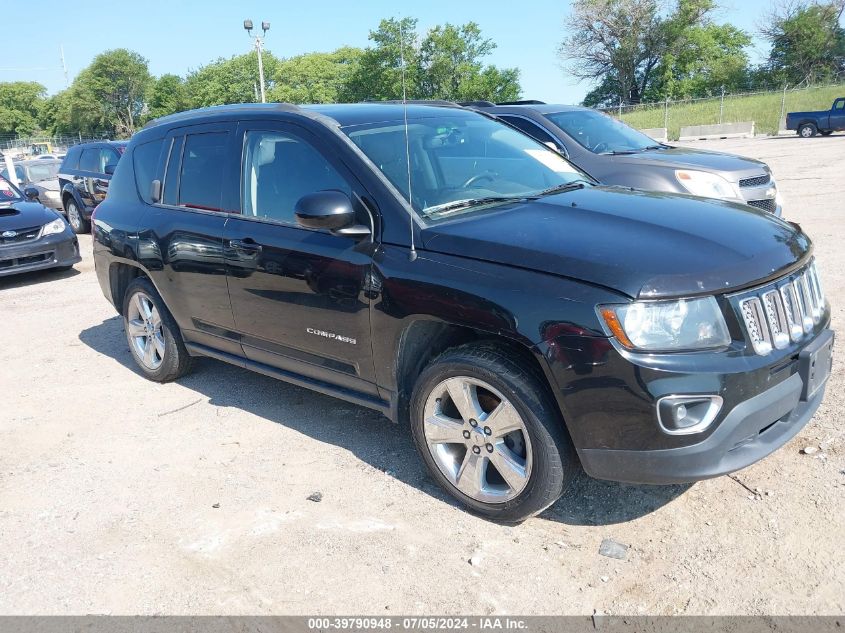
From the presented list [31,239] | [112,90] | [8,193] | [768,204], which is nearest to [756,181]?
[768,204]

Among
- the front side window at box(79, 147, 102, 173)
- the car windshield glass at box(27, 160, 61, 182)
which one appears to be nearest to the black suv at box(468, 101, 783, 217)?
the front side window at box(79, 147, 102, 173)

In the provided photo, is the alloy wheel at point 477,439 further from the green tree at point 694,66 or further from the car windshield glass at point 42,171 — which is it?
the green tree at point 694,66

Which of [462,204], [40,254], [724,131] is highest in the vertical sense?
[724,131]

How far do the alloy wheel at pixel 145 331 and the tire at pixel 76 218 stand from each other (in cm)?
961

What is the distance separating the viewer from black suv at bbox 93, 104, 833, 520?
267 centimetres

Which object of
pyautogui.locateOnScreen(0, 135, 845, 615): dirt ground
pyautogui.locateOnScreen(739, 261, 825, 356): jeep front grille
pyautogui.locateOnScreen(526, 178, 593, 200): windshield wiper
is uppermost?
pyautogui.locateOnScreen(526, 178, 593, 200): windshield wiper

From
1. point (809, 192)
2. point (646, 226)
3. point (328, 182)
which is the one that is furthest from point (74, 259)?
point (809, 192)

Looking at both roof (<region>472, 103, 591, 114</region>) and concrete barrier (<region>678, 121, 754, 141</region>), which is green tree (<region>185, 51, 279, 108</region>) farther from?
roof (<region>472, 103, 591, 114</region>)

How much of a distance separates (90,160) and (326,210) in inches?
470

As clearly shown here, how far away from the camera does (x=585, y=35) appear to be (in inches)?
2603

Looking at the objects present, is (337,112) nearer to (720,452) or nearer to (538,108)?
(720,452)

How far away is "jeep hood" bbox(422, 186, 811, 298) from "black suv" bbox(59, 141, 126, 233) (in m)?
11.1

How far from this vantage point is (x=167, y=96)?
100188 mm

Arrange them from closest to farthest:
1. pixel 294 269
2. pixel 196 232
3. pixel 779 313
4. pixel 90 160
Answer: pixel 779 313 → pixel 294 269 → pixel 196 232 → pixel 90 160
